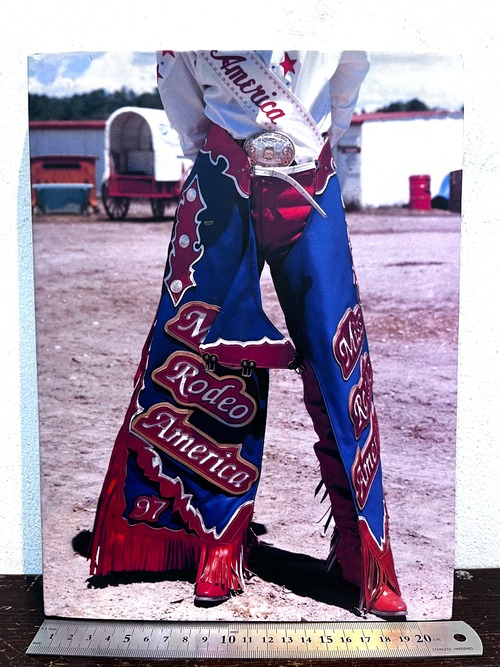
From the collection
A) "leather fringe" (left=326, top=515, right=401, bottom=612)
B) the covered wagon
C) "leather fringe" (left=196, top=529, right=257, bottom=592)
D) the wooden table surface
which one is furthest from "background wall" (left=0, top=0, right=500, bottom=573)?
"leather fringe" (left=196, top=529, right=257, bottom=592)

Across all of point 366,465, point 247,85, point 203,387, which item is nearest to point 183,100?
point 247,85

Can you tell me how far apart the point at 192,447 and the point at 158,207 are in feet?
1.95

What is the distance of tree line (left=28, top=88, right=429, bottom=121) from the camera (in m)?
1.95

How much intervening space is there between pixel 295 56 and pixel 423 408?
3.03 feet

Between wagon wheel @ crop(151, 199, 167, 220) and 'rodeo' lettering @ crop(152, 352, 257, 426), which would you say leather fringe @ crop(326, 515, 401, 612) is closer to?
'rodeo' lettering @ crop(152, 352, 257, 426)

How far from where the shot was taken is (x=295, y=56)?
1.90 meters

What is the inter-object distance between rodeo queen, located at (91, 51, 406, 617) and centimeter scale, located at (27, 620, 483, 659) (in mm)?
83

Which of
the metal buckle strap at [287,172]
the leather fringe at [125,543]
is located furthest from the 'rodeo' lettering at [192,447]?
the metal buckle strap at [287,172]

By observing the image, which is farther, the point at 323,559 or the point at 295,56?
the point at 323,559

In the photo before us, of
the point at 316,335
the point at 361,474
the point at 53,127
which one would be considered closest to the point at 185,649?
the point at 361,474

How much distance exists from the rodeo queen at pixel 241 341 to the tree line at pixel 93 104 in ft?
0.23

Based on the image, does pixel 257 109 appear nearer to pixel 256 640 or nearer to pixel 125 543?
pixel 125 543

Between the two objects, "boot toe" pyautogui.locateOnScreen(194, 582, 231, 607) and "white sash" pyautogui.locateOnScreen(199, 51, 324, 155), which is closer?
"white sash" pyautogui.locateOnScreen(199, 51, 324, 155)

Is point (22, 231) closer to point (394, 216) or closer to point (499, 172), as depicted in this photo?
point (394, 216)
